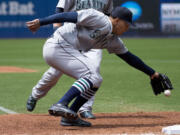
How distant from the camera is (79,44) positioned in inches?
220

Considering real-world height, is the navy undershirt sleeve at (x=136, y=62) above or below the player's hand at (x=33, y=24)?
below

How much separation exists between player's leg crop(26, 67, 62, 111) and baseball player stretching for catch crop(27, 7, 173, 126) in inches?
35.5

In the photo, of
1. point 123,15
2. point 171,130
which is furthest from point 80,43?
point 171,130

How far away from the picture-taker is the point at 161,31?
2681 cm

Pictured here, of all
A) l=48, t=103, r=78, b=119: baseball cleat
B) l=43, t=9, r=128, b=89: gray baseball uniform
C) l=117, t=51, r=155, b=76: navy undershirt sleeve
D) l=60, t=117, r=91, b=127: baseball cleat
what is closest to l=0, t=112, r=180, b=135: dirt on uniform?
l=60, t=117, r=91, b=127: baseball cleat

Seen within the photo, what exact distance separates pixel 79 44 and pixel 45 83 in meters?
1.21

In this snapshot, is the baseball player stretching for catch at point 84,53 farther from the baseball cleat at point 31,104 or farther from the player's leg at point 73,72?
the player's leg at point 73,72

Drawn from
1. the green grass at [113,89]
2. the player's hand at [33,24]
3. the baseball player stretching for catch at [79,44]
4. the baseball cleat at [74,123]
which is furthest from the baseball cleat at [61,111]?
the green grass at [113,89]

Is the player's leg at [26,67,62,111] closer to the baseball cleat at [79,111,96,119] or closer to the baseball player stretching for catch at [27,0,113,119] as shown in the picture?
the baseball player stretching for catch at [27,0,113,119]

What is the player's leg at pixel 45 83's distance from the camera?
6.53 metres

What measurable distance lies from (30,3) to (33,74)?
51.0 ft

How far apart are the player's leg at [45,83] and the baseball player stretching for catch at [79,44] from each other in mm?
902

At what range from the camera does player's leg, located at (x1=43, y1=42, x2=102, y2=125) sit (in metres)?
5.31

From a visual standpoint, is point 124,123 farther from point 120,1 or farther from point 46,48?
point 120,1
